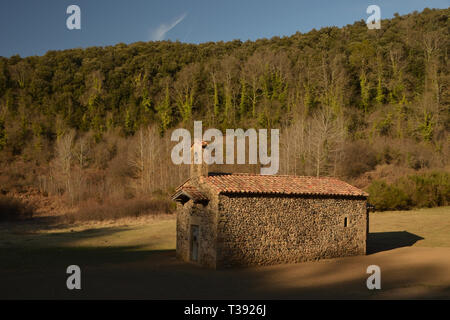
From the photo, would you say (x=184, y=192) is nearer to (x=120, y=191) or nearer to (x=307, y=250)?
(x=307, y=250)

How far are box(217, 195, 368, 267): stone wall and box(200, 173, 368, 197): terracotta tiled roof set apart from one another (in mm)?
330

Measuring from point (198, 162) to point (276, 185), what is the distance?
3.66m

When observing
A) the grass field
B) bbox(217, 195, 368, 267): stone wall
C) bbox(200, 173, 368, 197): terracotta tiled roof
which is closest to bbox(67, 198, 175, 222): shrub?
the grass field

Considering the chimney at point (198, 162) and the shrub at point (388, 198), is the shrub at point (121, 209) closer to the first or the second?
the shrub at point (388, 198)

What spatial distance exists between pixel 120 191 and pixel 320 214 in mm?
34867

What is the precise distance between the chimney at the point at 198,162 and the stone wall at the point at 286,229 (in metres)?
2.03

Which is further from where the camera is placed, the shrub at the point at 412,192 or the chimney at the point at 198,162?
the shrub at the point at 412,192

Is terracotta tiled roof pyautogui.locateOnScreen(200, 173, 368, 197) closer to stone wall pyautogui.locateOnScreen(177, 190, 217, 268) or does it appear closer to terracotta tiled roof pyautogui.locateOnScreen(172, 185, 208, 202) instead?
terracotta tiled roof pyautogui.locateOnScreen(172, 185, 208, 202)

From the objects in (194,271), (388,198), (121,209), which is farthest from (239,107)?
(194,271)

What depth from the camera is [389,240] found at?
91.8 ft

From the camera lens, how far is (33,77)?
77.8m

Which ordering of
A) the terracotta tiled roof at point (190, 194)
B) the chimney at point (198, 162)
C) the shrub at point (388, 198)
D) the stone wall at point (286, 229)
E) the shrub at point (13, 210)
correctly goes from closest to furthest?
the stone wall at point (286, 229) → the terracotta tiled roof at point (190, 194) → the chimney at point (198, 162) → the shrub at point (388, 198) → the shrub at point (13, 210)

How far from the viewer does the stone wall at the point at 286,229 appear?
60.8 ft

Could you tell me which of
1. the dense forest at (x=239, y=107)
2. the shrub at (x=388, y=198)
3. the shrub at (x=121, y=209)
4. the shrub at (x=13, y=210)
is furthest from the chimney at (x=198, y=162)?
the shrub at (x=13, y=210)
